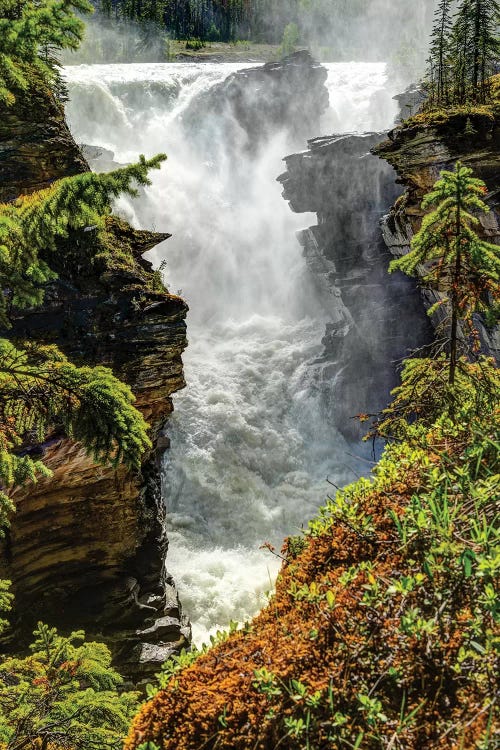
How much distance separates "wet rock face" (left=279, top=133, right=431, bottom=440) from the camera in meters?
25.3

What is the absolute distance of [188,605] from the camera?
14273 mm

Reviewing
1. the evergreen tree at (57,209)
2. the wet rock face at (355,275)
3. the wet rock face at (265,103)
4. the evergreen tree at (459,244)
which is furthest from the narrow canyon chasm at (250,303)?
A: the evergreen tree at (57,209)

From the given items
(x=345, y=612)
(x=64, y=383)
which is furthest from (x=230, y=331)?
(x=345, y=612)

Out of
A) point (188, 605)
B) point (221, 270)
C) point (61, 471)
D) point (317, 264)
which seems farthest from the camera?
point (221, 270)

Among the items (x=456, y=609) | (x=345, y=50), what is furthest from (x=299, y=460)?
(x=345, y=50)

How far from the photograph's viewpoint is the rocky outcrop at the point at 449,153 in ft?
45.1

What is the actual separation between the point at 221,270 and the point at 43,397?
105 ft

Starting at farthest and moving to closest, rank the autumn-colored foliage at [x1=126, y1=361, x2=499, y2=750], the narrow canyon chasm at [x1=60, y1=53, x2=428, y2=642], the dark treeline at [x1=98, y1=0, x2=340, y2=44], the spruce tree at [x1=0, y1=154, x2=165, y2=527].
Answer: the dark treeline at [x1=98, y1=0, x2=340, y2=44], the narrow canyon chasm at [x1=60, y1=53, x2=428, y2=642], the spruce tree at [x1=0, y1=154, x2=165, y2=527], the autumn-colored foliage at [x1=126, y1=361, x2=499, y2=750]

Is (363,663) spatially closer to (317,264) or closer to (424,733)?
(424,733)

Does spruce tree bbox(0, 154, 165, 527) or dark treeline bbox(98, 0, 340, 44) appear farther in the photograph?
dark treeline bbox(98, 0, 340, 44)

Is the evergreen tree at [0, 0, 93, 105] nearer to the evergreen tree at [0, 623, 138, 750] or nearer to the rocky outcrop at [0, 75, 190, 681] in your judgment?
the rocky outcrop at [0, 75, 190, 681]

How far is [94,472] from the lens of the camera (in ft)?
32.1

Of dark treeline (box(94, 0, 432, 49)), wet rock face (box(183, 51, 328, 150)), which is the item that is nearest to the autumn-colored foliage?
wet rock face (box(183, 51, 328, 150))

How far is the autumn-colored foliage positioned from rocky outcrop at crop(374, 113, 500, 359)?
13013 millimetres
